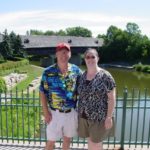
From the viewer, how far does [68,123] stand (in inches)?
199

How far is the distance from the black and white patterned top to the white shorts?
0.22m

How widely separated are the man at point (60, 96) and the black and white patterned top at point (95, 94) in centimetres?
16

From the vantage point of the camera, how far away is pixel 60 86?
16.2 feet

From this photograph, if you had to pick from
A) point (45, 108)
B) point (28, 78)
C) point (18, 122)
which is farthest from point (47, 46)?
point (45, 108)

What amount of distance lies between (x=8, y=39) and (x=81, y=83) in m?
41.3

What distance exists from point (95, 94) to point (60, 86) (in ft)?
1.66

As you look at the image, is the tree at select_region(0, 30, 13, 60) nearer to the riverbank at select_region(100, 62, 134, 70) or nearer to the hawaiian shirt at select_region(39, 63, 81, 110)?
the riverbank at select_region(100, 62, 134, 70)

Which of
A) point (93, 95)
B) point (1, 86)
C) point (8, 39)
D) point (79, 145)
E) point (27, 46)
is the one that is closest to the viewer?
point (93, 95)

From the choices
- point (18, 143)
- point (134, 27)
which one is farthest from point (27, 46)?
point (18, 143)

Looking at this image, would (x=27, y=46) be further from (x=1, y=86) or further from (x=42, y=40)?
(x=1, y=86)

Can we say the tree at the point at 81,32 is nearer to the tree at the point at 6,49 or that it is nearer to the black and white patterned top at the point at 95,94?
the tree at the point at 6,49

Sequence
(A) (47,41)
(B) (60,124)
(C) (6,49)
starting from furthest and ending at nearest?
(A) (47,41) → (C) (6,49) → (B) (60,124)

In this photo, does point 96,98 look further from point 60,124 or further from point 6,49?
point 6,49

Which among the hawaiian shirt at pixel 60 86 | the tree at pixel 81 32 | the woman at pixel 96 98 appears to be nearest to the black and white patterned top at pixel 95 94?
the woman at pixel 96 98
